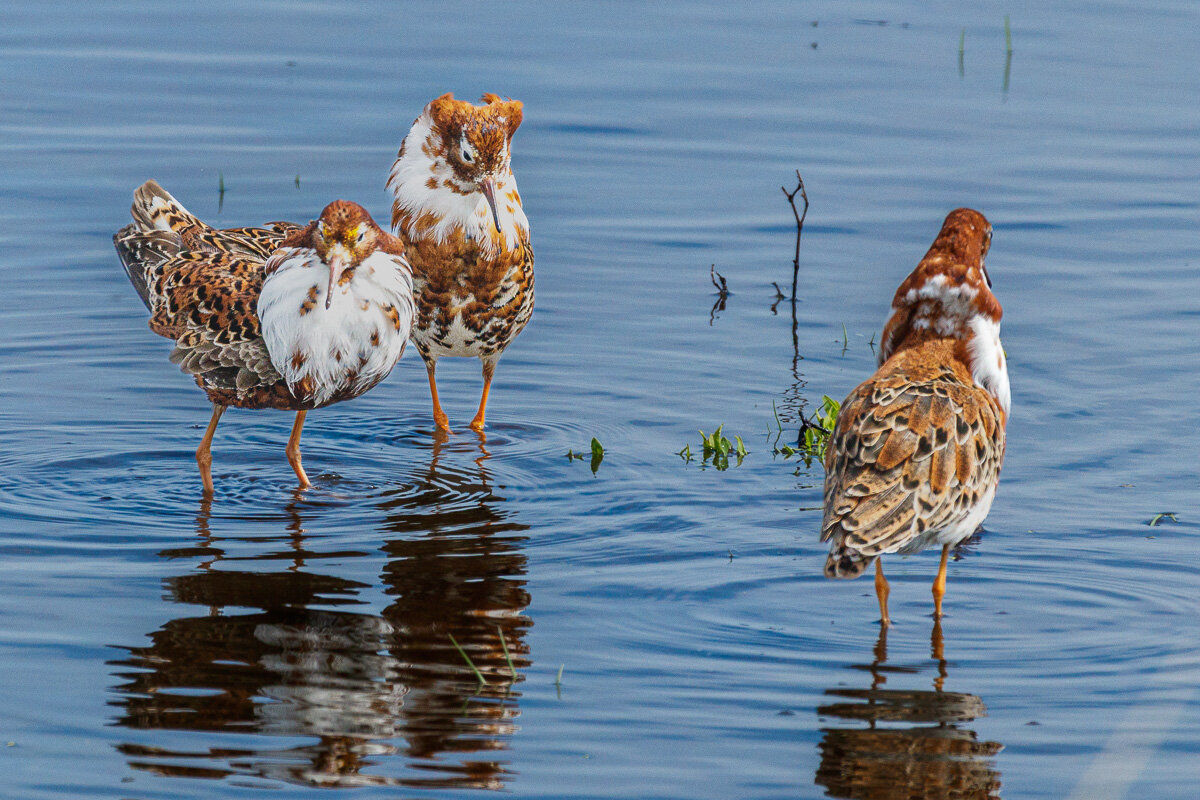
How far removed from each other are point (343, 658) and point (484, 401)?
10.8 feet

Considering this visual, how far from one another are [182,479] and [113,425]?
937 millimetres

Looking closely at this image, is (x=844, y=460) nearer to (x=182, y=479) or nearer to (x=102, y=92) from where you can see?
(x=182, y=479)

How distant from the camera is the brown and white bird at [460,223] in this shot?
28.8ft

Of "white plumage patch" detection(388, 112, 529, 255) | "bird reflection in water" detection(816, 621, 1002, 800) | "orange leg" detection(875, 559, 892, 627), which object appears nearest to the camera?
"bird reflection in water" detection(816, 621, 1002, 800)

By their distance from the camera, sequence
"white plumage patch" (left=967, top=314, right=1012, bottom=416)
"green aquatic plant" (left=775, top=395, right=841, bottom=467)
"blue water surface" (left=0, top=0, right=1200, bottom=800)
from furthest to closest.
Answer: "green aquatic plant" (left=775, top=395, right=841, bottom=467)
"white plumage patch" (left=967, top=314, right=1012, bottom=416)
"blue water surface" (left=0, top=0, right=1200, bottom=800)

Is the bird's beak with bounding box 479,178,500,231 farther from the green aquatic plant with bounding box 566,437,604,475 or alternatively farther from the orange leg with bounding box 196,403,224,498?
the orange leg with bounding box 196,403,224,498

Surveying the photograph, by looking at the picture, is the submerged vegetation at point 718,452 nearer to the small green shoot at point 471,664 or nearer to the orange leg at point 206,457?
the orange leg at point 206,457

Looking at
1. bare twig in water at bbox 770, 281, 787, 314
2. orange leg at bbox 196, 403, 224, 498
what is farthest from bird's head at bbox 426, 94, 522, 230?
bare twig in water at bbox 770, 281, 787, 314

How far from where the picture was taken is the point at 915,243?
40.5 ft

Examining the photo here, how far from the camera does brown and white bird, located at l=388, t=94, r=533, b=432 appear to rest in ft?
28.8

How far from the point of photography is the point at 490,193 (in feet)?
28.5

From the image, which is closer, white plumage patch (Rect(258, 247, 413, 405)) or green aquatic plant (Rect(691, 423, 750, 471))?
white plumage patch (Rect(258, 247, 413, 405))

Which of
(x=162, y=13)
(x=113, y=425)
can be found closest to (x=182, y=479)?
(x=113, y=425)

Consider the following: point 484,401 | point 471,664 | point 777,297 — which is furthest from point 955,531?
point 777,297
